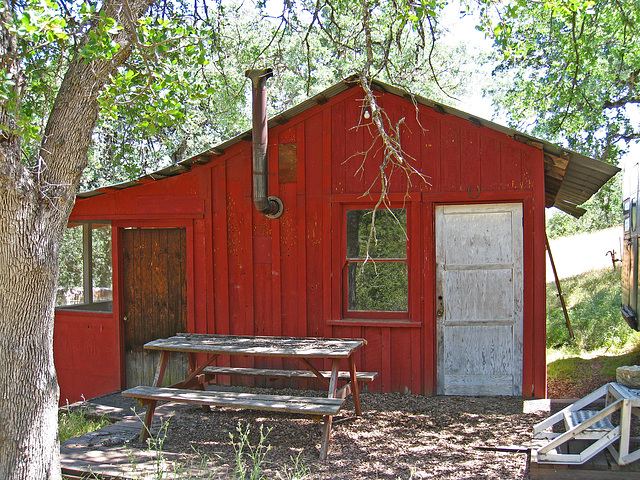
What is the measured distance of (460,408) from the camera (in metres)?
6.31

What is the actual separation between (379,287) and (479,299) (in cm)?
125

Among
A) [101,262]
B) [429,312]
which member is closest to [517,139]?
[429,312]

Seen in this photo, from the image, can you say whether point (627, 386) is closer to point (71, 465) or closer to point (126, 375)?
point (71, 465)

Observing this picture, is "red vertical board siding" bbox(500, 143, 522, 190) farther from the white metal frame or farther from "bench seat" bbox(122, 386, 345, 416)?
"bench seat" bbox(122, 386, 345, 416)

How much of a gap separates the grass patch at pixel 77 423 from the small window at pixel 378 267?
3.21 meters

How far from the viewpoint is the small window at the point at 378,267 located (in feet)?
23.0

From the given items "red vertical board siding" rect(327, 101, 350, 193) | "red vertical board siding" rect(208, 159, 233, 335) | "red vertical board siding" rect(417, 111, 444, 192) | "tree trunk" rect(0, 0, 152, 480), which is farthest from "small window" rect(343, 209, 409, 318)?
"tree trunk" rect(0, 0, 152, 480)

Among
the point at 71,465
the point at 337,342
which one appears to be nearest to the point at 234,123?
the point at 337,342

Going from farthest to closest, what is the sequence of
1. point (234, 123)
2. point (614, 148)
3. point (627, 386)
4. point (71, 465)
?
1. point (234, 123)
2. point (614, 148)
3. point (627, 386)
4. point (71, 465)

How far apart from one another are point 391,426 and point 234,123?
13.1m

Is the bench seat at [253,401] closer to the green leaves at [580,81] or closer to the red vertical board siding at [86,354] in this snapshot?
the red vertical board siding at [86,354]

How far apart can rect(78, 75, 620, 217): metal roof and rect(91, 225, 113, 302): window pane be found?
60 centimetres

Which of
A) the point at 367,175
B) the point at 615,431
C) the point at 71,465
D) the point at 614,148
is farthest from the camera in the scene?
the point at 614,148

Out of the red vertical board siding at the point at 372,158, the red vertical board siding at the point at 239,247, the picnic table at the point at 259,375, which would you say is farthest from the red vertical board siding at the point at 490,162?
the red vertical board siding at the point at 239,247
